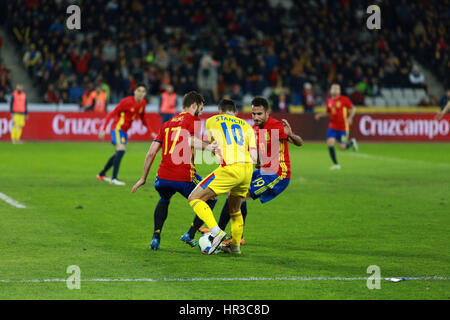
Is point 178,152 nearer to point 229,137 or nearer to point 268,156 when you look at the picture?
point 229,137

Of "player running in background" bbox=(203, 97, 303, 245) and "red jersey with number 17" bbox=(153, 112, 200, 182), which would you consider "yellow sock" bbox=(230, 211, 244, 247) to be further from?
"red jersey with number 17" bbox=(153, 112, 200, 182)

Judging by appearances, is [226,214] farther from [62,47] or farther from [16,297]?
[62,47]

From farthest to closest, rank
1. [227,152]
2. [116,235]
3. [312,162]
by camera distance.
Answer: [312,162], [116,235], [227,152]

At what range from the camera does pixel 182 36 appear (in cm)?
3259

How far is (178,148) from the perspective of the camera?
8.53 m

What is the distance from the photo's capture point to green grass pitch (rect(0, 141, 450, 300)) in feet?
22.7

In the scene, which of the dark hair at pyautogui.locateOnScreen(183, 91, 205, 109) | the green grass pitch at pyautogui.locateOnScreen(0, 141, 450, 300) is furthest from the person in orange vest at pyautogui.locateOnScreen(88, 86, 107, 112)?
the dark hair at pyautogui.locateOnScreen(183, 91, 205, 109)

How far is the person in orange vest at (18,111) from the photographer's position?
2628 cm

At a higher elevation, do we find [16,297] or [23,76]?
[23,76]

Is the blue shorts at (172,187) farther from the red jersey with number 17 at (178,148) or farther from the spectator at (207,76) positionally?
the spectator at (207,76)

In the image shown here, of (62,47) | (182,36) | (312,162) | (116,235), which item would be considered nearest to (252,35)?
(182,36)

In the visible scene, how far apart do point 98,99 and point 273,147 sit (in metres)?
19.3

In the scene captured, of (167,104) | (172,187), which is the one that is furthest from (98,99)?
(172,187)
